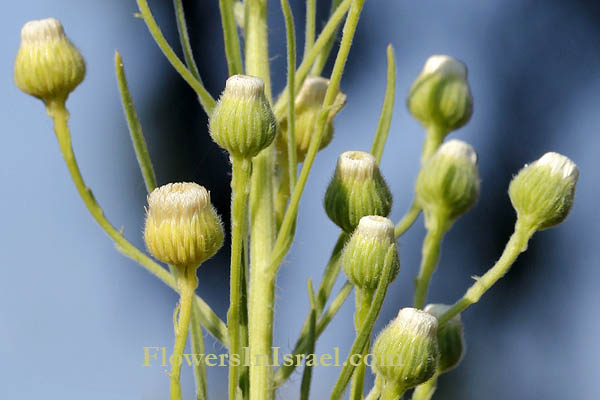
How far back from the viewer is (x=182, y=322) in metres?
1.01

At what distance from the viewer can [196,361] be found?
1.11 metres

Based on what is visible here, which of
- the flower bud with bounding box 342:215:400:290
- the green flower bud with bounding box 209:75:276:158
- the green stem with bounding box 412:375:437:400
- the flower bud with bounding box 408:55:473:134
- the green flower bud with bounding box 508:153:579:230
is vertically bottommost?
the green stem with bounding box 412:375:437:400

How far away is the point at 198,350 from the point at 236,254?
0.61 ft

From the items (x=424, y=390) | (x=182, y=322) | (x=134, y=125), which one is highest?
(x=134, y=125)

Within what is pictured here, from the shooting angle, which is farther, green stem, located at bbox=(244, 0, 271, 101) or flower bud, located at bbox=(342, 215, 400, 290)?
green stem, located at bbox=(244, 0, 271, 101)

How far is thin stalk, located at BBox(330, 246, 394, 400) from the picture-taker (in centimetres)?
100

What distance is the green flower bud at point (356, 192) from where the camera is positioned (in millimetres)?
1117

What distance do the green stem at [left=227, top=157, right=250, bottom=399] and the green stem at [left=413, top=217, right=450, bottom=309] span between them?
0.25 m

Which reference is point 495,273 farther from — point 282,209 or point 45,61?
point 45,61

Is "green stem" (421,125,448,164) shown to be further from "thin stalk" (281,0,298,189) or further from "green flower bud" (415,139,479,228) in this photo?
"thin stalk" (281,0,298,189)

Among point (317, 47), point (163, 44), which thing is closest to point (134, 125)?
point (163, 44)

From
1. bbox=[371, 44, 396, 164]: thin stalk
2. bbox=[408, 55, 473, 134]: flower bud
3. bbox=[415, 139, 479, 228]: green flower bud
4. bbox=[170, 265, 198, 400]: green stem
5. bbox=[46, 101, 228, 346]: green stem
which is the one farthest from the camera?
bbox=[408, 55, 473, 134]: flower bud

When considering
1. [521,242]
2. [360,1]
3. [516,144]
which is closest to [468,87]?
[521,242]

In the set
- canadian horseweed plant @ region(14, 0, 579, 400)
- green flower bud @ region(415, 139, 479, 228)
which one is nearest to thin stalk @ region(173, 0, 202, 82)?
canadian horseweed plant @ region(14, 0, 579, 400)
